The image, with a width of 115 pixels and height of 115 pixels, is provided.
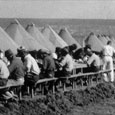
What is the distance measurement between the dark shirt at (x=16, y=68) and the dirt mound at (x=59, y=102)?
81cm

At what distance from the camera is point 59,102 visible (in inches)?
482

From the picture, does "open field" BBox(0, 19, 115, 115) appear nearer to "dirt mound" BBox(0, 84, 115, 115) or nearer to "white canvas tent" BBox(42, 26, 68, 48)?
"dirt mound" BBox(0, 84, 115, 115)

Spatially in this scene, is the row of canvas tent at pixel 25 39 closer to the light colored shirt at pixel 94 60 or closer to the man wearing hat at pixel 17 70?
the light colored shirt at pixel 94 60

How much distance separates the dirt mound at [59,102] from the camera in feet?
35.6

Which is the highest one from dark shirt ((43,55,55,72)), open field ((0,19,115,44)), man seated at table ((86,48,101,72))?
open field ((0,19,115,44))

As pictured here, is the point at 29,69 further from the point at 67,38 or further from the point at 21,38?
the point at 67,38

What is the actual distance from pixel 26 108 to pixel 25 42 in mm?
7941

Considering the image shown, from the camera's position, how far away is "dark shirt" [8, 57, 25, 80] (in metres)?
11.3

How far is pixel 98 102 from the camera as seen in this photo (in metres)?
13.8

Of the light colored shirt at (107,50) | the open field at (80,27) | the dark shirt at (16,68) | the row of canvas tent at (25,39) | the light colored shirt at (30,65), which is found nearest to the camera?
the dark shirt at (16,68)

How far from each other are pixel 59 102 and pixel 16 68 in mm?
1905

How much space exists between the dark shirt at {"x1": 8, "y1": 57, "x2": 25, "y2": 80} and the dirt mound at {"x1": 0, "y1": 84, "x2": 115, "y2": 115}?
807mm

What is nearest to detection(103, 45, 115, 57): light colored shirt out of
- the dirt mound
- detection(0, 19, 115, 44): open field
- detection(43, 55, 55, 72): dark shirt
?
the dirt mound

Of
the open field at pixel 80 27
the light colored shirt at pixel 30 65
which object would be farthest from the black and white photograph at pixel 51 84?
the open field at pixel 80 27
